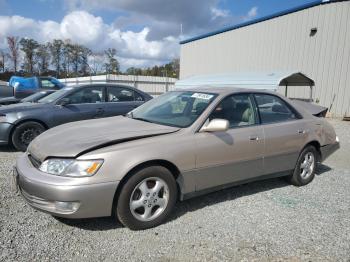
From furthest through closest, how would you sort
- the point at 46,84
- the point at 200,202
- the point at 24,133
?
the point at 46,84 < the point at 24,133 < the point at 200,202

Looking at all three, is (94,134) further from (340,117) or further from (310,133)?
(340,117)

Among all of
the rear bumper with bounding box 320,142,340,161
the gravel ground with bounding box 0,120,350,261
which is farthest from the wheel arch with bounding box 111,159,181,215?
the rear bumper with bounding box 320,142,340,161

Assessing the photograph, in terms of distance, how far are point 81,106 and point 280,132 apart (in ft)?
15.0

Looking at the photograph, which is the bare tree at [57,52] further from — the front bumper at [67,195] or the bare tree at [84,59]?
the front bumper at [67,195]

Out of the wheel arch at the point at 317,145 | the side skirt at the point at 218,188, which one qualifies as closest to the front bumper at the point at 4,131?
the side skirt at the point at 218,188

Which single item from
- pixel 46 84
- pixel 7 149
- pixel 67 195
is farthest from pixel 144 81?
pixel 67 195

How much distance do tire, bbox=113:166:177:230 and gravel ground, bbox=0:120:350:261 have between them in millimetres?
119

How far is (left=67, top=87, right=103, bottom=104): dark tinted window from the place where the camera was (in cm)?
743

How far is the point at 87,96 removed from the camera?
7.56 metres

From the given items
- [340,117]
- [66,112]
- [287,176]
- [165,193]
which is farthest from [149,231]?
[340,117]

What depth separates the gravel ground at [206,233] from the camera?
2.98m

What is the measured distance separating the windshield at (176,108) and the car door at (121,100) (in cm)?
309

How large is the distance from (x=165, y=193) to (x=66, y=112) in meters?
4.44

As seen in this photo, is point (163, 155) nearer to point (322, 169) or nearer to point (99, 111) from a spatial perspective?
point (322, 169)
